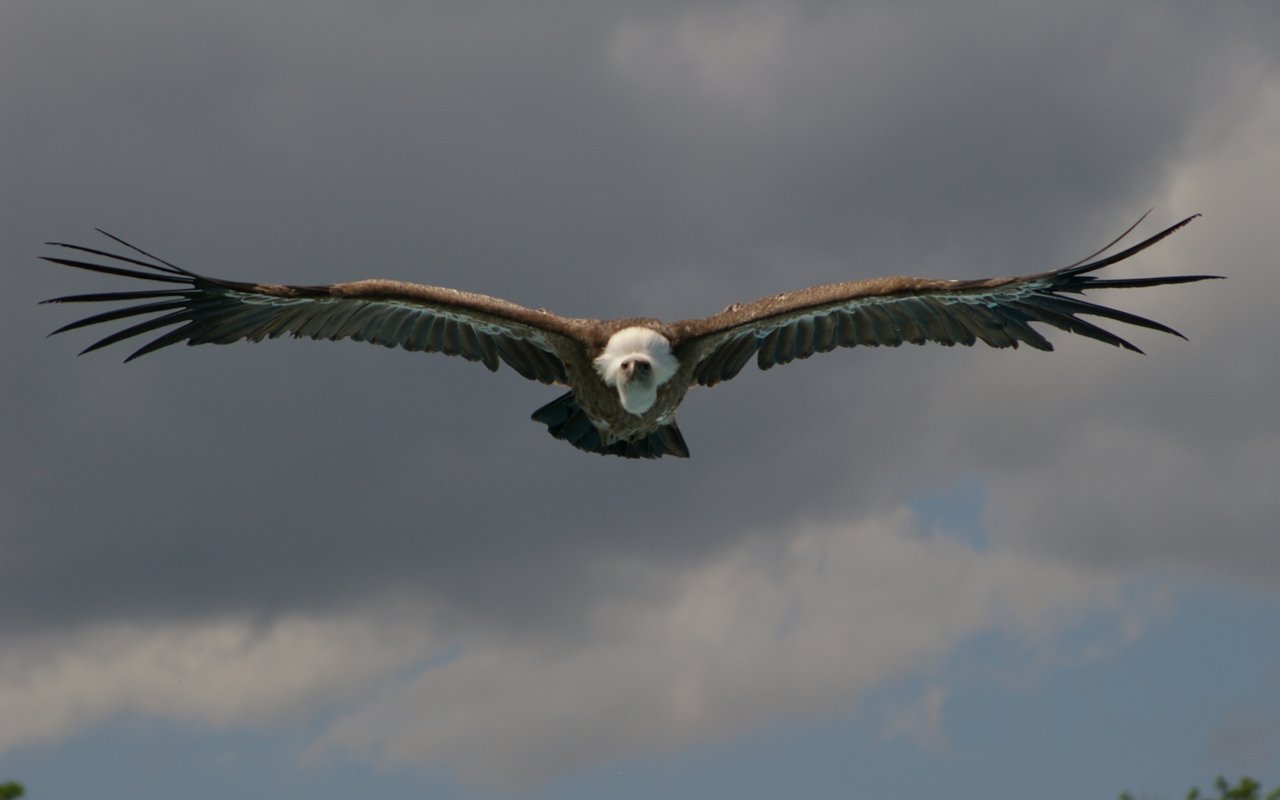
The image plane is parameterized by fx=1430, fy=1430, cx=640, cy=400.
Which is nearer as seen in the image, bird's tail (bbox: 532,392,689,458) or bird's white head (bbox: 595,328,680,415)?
bird's white head (bbox: 595,328,680,415)

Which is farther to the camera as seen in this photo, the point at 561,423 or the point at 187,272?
the point at 561,423

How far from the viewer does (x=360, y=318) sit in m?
15.9

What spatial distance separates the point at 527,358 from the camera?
16.3 metres

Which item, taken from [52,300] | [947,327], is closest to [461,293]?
[52,300]

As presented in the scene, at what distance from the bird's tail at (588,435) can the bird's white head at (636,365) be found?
103cm

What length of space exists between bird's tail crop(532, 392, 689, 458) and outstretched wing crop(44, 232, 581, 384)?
1.09 ft

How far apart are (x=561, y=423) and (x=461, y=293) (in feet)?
6.27

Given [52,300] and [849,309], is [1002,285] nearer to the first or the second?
[849,309]

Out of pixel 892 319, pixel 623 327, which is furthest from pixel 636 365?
pixel 892 319

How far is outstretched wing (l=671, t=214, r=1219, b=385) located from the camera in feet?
48.2

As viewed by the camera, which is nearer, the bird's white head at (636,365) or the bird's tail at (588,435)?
the bird's white head at (636,365)

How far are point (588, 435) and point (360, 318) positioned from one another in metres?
2.86

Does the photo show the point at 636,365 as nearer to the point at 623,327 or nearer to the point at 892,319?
the point at 623,327

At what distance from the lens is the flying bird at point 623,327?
48.4 feet
